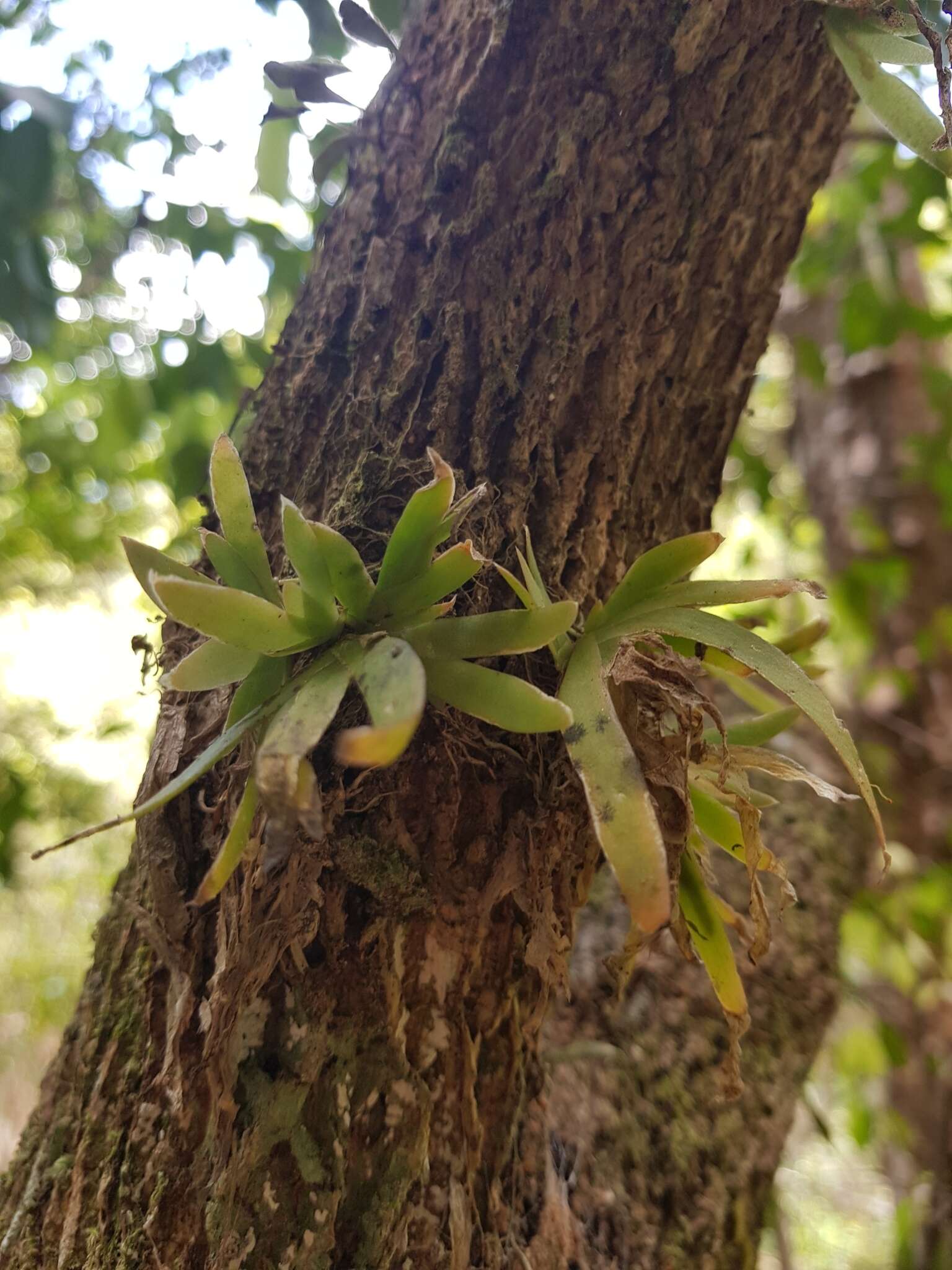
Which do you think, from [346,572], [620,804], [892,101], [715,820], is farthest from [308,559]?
[892,101]

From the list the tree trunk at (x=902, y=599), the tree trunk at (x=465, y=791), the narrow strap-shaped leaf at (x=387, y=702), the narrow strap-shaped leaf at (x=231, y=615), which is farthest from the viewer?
the tree trunk at (x=902, y=599)

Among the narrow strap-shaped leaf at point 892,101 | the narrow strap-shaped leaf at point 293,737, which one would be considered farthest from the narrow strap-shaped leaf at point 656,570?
the narrow strap-shaped leaf at point 892,101

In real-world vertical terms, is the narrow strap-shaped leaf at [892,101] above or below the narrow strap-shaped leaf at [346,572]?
above

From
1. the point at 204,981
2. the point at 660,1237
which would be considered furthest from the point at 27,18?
the point at 660,1237

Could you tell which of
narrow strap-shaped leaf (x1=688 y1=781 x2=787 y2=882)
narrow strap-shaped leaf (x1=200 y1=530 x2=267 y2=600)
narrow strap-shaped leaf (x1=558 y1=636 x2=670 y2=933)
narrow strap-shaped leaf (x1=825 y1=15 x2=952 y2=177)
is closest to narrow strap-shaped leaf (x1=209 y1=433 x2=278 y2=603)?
narrow strap-shaped leaf (x1=200 y1=530 x2=267 y2=600)

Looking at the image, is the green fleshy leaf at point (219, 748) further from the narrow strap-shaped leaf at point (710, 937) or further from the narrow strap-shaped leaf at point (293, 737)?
the narrow strap-shaped leaf at point (710, 937)

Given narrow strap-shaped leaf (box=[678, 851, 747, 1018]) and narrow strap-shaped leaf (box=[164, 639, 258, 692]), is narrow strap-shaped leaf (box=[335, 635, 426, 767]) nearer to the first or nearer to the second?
narrow strap-shaped leaf (box=[164, 639, 258, 692])

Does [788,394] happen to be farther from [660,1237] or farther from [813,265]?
[660,1237]
